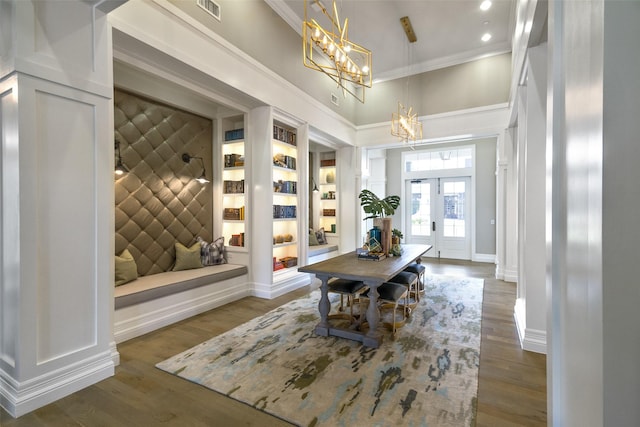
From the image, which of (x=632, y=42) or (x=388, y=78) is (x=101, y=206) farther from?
(x=388, y=78)

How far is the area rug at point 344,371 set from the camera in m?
1.84

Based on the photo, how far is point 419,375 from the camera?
2.23 meters

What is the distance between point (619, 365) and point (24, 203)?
2.86 meters

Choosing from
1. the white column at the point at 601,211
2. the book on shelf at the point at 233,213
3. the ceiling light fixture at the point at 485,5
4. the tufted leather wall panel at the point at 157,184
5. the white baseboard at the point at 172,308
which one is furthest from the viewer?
the book on shelf at the point at 233,213

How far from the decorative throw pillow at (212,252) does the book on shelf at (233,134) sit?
155cm

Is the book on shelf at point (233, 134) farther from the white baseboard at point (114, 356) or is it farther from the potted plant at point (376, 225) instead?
the white baseboard at point (114, 356)

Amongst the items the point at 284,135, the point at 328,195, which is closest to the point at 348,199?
the point at 328,195

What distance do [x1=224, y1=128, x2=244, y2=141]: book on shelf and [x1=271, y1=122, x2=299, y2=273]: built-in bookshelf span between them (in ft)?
1.65

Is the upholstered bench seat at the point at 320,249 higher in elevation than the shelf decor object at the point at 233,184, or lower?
lower

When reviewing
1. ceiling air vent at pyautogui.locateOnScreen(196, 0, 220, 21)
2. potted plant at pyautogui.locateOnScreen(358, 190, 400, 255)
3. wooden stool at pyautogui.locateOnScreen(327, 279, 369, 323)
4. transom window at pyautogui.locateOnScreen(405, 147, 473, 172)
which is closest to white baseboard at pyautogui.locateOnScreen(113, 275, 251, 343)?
wooden stool at pyautogui.locateOnScreen(327, 279, 369, 323)

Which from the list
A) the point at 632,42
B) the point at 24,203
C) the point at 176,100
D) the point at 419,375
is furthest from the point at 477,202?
the point at 24,203

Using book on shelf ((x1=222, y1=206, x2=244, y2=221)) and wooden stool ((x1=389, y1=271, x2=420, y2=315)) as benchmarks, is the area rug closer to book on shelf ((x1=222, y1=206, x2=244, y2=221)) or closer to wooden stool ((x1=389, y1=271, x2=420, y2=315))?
wooden stool ((x1=389, y1=271, x2=420, y2=315))

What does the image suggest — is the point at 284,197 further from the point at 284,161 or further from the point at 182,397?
the point at 182,397

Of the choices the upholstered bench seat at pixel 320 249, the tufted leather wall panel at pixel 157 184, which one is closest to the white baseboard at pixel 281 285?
→ the upholstered bench seat at pixel 320 249
